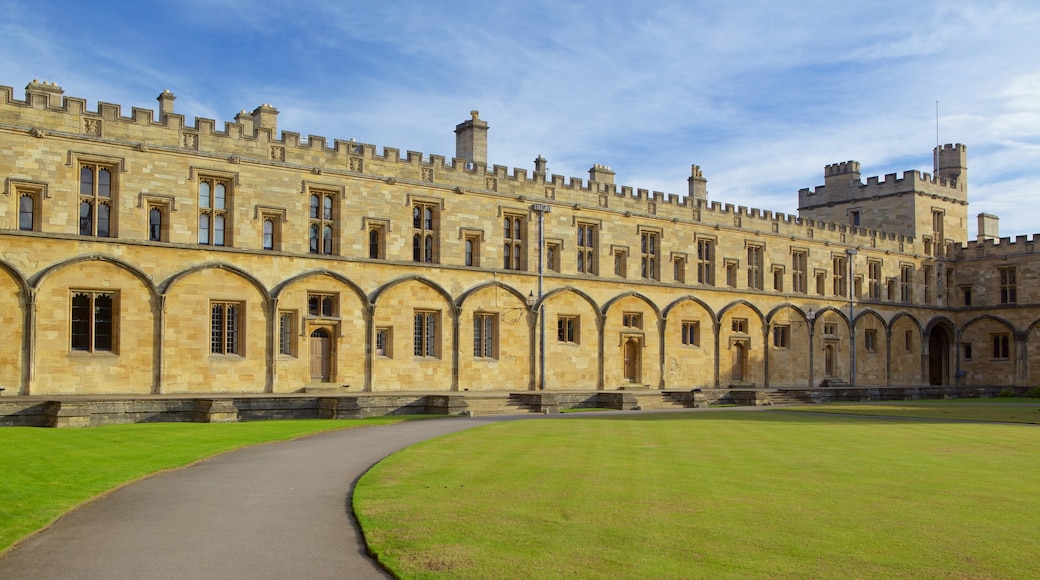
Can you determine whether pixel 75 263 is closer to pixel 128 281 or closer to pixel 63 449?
pixel 128 281

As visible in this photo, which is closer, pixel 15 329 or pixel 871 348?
pixel 15 329

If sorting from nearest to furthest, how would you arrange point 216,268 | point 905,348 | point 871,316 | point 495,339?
point 216,268, point 495,339, point 871,316, point 905,348

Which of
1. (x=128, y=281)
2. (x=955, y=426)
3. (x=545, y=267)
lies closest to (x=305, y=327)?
(x=128, y=281)

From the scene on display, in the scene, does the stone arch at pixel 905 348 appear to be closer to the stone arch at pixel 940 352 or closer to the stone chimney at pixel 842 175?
the stone arch at pixel 940 352

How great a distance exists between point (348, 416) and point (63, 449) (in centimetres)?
989

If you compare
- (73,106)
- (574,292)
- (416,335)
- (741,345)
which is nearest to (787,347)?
(741,345)

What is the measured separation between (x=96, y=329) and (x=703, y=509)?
22659mm

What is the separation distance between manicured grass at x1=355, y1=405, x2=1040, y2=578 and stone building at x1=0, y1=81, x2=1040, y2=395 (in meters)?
14.6

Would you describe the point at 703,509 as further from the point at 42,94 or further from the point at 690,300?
the point at 690,300

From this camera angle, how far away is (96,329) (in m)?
27.9

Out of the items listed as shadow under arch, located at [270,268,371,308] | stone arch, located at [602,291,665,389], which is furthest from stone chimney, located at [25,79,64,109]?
stone arch, located at [602,291,665,389]

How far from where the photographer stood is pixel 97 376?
2741 centimetres

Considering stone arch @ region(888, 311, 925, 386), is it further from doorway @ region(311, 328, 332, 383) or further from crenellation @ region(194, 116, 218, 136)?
crenellation @ region(194, 116, 218, 136)

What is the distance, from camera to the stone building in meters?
27.5
